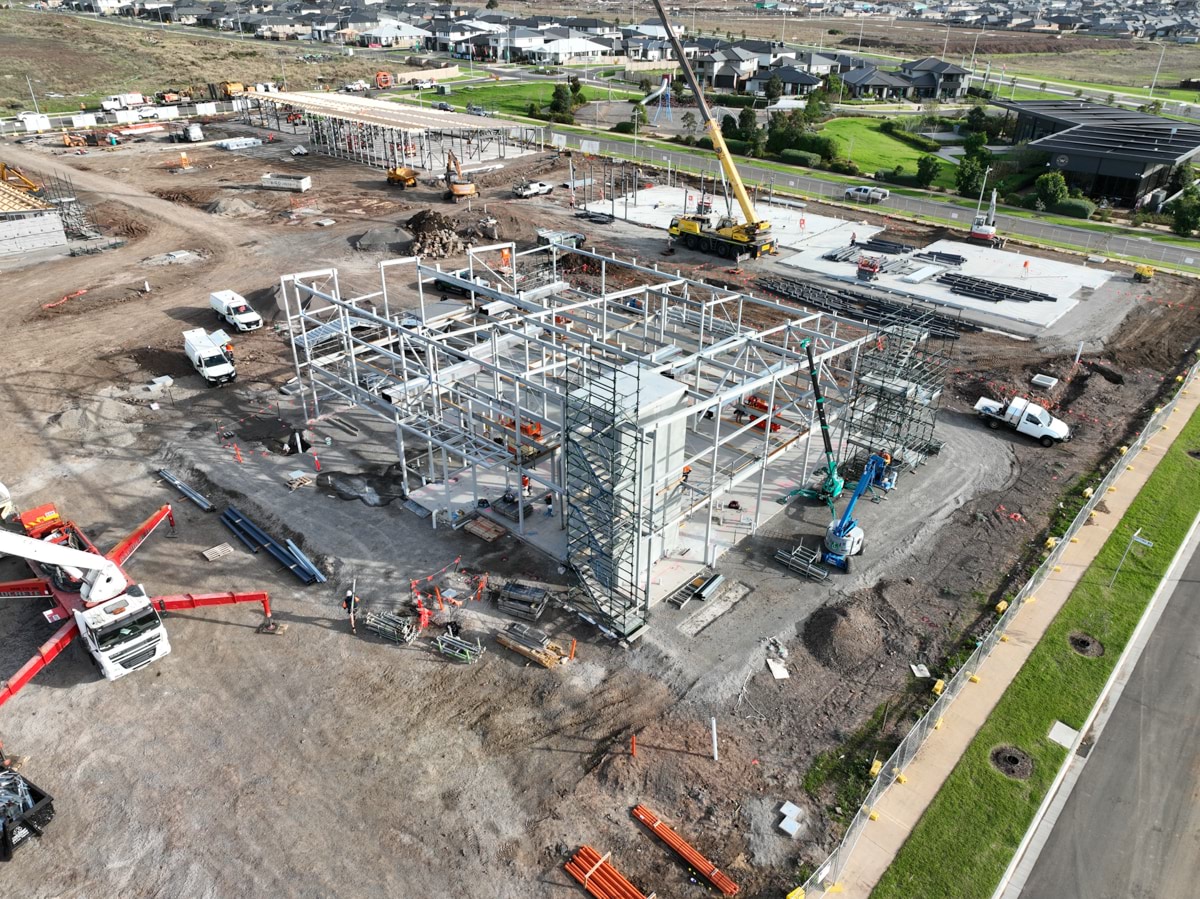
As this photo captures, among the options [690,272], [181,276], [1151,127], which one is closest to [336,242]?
[181,276]

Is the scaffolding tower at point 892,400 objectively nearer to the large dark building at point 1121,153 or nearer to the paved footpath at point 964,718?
the paved footpath at point 964,718

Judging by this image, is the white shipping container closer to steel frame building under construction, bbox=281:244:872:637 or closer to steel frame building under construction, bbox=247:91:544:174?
steel frame building under construction, bbox=247:91:544:174

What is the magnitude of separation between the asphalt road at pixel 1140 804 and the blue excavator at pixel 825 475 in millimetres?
10459

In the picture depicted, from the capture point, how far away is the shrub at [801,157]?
276 ft

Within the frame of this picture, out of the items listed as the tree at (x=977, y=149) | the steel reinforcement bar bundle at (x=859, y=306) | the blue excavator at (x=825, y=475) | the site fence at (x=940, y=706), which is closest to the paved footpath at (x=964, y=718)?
the site fence at (x=940, y=706)

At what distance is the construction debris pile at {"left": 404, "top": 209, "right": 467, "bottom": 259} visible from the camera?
5503cm

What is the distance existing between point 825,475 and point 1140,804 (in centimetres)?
1495

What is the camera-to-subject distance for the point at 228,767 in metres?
19.2

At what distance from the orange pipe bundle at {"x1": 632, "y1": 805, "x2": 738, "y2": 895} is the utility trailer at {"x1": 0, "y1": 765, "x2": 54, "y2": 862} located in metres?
13.3

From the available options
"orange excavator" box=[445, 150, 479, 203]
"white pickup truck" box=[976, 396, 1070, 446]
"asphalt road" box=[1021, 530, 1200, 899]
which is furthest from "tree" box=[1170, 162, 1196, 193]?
"asphalt road" box=[1021, 530, 1200, 899]

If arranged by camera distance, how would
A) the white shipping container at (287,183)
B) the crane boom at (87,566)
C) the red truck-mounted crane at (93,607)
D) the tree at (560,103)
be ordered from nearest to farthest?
the crane boom at (87,566) → the red truck-mounted crane at (93,607) → the white shipping container at (287,183) → the tree at (560,103)

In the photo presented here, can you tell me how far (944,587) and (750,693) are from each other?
8.51 metres

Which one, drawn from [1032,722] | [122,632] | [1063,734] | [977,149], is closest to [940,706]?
[1032,722]

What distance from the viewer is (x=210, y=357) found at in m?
37.6
